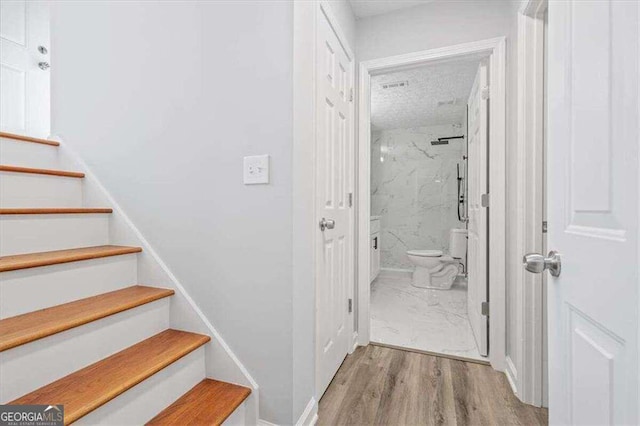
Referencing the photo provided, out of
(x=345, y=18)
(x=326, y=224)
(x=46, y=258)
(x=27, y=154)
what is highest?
(x=345, y=18)

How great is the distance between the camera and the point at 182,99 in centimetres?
148

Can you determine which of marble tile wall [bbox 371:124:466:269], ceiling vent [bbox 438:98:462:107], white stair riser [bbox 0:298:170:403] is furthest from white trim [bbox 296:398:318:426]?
marble tile wall [bbox 371:124:466:269]

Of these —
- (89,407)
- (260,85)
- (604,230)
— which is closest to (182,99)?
(260,85)

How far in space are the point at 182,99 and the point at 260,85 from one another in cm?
46

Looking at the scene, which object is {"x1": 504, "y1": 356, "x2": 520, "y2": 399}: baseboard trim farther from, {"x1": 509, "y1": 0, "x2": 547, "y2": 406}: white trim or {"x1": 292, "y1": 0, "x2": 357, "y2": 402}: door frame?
{"x1": 292, "y1": 0, "x2": 357, "y2": 402}: door frame

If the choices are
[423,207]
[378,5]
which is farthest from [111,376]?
[423,207]

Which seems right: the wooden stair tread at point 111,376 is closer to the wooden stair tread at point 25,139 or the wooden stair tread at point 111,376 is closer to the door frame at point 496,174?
the wooden stair tread at point 25,139

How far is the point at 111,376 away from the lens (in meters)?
1.04

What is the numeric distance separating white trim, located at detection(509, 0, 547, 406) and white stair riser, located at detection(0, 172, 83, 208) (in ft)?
8.22

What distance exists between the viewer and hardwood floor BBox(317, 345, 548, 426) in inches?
57.9

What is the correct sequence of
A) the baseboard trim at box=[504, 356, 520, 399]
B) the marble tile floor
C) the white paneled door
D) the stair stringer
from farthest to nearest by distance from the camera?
the white paneled door, the marble tile floor, the baseboard trim at box=[504, 356, 520, 399], the stair stringer

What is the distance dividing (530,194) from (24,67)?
13.2 ft

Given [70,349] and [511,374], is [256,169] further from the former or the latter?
[511,374]

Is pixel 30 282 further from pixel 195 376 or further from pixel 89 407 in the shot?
pixel 195 376
